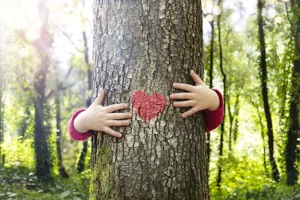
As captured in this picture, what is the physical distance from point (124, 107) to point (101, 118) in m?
0.15

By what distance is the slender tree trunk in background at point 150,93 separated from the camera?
1916mm

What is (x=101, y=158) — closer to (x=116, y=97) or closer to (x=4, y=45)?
(x=116, y=97)

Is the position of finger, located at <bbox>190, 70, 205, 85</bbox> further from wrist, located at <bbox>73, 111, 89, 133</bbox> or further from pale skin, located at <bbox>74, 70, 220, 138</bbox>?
wrist, located at <bbox>73, 111, 89, 133</bbox>

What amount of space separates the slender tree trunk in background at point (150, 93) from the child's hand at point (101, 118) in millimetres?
38

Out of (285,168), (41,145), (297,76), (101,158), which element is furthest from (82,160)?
(101,158)

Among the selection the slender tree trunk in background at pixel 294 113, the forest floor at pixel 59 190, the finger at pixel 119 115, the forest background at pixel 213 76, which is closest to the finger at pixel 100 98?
the finger at pixel 119 115

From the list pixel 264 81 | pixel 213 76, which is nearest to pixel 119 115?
pixel 264 81

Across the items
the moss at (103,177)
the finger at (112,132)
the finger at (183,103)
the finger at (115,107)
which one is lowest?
the moss at (103,177)

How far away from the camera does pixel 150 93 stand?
194 centimetres

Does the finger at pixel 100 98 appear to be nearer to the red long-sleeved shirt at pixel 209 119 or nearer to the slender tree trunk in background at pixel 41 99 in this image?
the red long-sleeved shirt at pixel 209 119

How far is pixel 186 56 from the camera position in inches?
79.4

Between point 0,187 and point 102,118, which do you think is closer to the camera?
point 102,118

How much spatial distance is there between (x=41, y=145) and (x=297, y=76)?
7.43 metres

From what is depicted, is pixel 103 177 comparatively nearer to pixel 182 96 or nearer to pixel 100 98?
pixel 100 98
